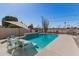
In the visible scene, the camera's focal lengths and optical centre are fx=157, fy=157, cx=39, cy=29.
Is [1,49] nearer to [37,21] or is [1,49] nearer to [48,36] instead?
[37,21]

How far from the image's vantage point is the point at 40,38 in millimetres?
5840

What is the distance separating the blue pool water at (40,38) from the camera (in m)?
5.40

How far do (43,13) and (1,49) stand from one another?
1716 millimetres

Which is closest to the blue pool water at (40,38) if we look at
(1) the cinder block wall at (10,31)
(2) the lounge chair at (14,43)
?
(1) the cinder block wall at (10,31)

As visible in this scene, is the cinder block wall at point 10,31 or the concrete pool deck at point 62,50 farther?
the cinder block wall at point 10,31

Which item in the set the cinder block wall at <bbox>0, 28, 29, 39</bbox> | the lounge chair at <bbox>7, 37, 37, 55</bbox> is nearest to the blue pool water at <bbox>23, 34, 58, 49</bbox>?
the cinder block wall at <bbox>0, 28, 29, 39</bbox>

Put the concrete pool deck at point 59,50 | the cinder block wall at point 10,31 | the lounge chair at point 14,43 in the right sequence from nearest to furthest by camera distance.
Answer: the concrete pool deck at point 59,50 → the lounge chair at point 14,43 → the cinder block wall at point 10,31

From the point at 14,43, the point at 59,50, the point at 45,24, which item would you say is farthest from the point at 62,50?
the point at 14,43

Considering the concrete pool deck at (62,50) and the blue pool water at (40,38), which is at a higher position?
the blue pool water at (40,38)

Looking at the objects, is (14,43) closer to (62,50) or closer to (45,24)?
(45,24)

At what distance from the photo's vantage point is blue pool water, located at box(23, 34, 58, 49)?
5.40m

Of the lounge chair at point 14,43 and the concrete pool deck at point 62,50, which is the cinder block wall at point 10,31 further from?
the concrete pool deck at point 62,50

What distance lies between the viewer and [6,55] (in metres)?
4.50

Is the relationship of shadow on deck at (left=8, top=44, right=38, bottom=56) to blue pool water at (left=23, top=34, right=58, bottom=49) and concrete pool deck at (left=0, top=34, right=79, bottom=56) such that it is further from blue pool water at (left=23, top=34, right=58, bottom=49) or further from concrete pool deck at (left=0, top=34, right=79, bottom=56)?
blue pool water at (left=23, top=34, right=58, bottom=49)
